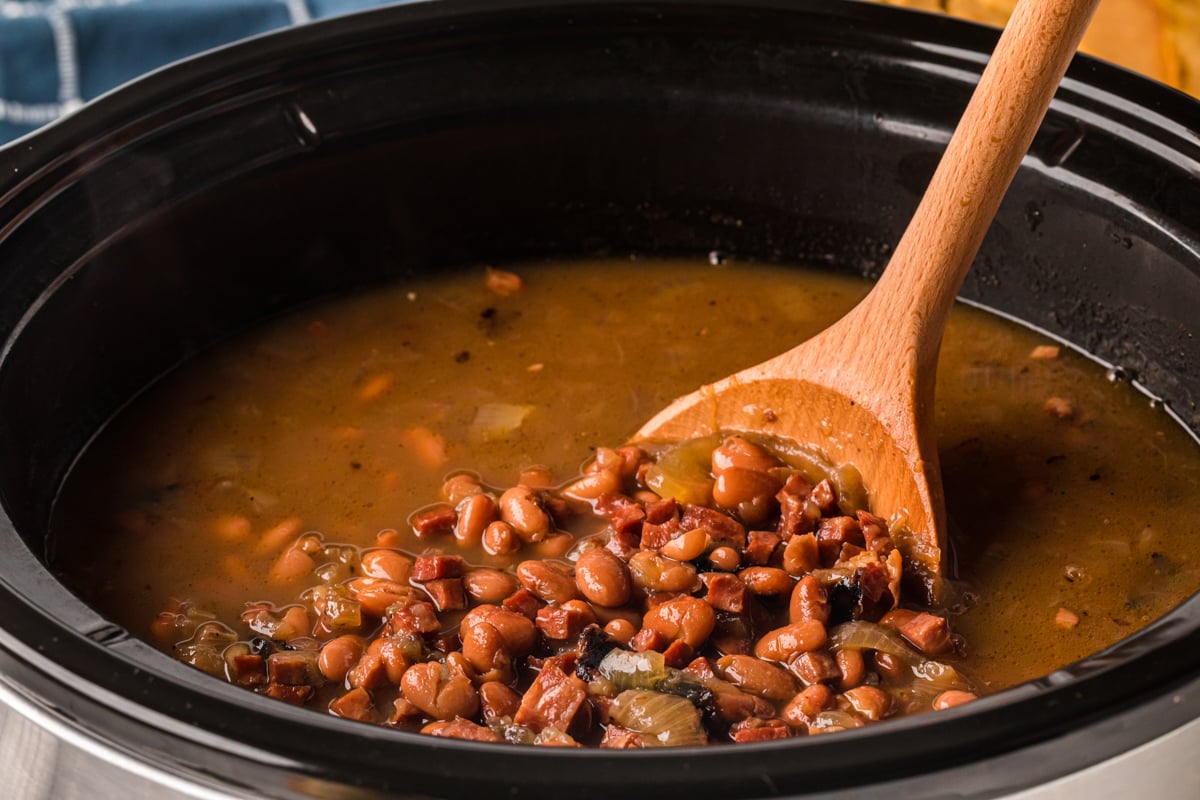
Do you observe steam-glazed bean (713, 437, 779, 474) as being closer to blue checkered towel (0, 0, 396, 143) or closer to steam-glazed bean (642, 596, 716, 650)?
steam-glazed bean (642, 596, 716, 650)

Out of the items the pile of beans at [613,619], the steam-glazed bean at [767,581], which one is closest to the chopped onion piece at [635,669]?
the pile of beans at [613,619]

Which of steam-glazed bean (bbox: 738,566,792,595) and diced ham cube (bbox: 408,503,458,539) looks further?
diced ham cube (bbox: 408,503,458,539)

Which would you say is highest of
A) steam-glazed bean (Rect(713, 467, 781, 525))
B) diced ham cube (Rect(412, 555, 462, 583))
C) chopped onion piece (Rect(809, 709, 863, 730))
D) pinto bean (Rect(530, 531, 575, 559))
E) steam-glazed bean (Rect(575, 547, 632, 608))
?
steam-glazed bean (Rect(713, 467, 781, 525))

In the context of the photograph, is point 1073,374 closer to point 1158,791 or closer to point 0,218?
point 1158,791

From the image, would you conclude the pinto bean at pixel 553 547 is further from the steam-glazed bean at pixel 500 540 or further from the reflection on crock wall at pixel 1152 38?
the reflection on crock wall at pixel 1152 38

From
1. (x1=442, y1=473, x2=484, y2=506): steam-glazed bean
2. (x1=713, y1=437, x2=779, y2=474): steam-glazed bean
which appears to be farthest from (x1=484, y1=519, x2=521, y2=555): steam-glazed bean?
(x1=713, y1=437, x2=779, y2=474): steam-glazed bean

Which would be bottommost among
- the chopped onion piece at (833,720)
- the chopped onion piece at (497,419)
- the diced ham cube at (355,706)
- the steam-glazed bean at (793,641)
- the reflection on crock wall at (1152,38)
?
the chopped onion piece at (833,720)
